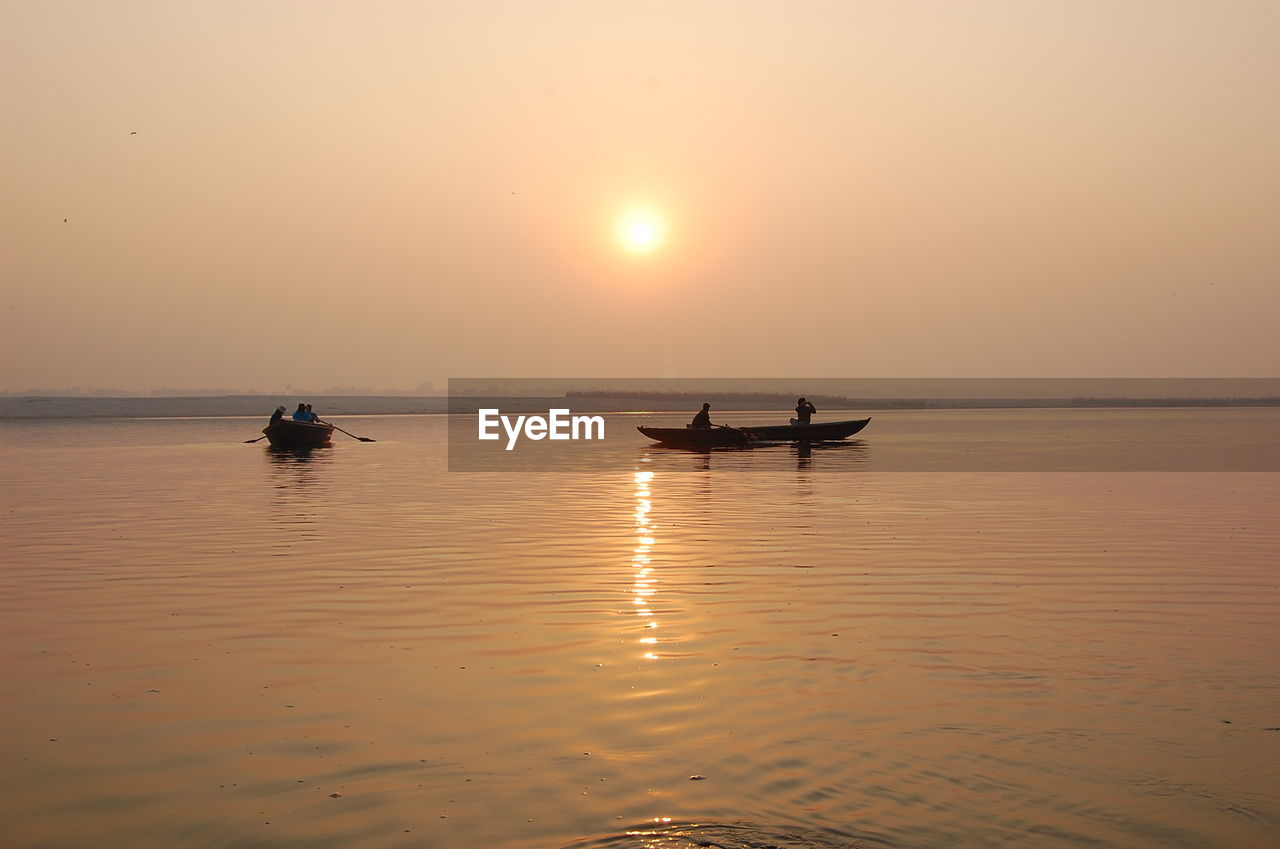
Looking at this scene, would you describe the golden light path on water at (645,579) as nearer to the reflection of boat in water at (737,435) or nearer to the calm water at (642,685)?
the calm water at (642,685)

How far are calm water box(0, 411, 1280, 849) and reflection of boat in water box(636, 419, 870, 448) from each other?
110ft

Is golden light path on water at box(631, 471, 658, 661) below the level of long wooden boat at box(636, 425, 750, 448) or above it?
below

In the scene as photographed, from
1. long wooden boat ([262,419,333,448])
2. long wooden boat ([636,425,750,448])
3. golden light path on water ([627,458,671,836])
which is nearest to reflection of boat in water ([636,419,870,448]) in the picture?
long wooden boat ([636,425,750,448])

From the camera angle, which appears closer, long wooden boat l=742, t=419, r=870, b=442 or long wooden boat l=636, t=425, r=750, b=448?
long wooden boat l=636, t=425, r=750, b=448

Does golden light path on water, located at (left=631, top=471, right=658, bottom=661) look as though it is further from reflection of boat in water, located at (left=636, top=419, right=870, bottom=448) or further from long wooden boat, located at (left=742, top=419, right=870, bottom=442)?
long wooden boat, located at (left=742, top=419, right=870, bottom=442)

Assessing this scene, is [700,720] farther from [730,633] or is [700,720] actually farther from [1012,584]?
[1012,584]

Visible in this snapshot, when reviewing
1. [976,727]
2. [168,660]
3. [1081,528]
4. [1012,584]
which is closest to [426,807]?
[976,727]

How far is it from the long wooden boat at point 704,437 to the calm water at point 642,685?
33485 millimetres

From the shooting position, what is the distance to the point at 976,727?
8.81 meters

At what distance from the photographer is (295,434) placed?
55.4 m

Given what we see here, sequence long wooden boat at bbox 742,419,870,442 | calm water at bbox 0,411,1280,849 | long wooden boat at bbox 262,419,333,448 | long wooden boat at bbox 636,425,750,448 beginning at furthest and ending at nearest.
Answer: long wooden boat at bbox 742,419,870,442 → long wooden boat at bbox 636,425,750,448 → long wooden boat at bbox 262,419,333,448 → calm water at bbox 0,411,1280,849

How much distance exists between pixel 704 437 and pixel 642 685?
46547mm

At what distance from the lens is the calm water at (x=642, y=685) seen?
7.10m

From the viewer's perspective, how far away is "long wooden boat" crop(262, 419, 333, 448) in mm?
54938
